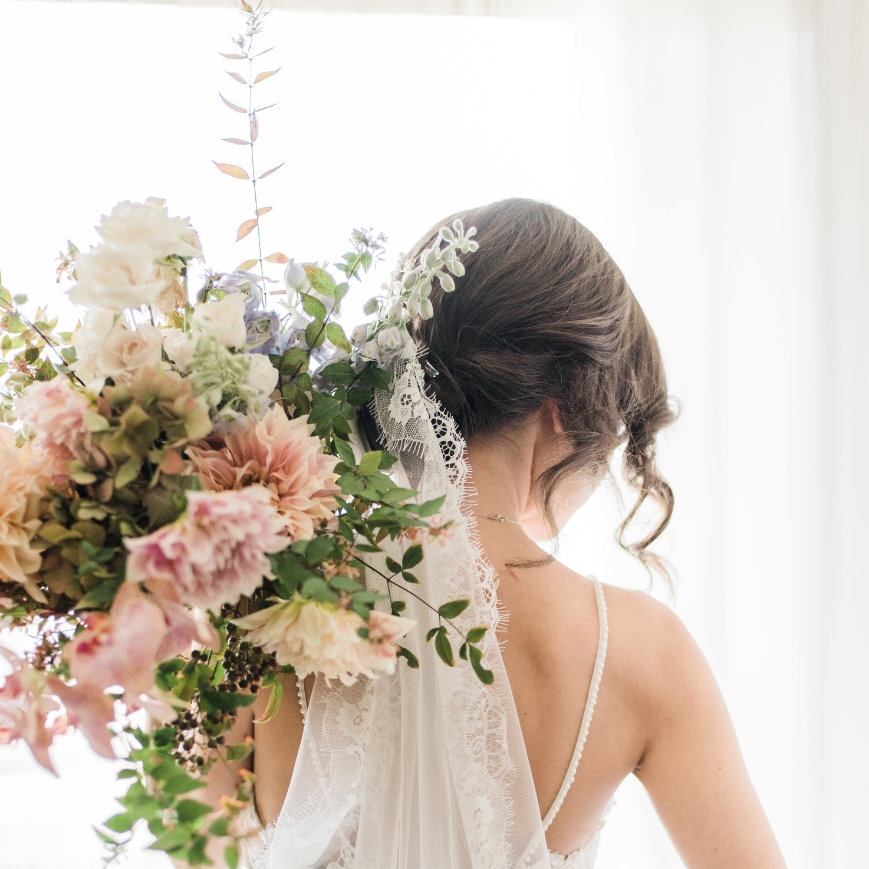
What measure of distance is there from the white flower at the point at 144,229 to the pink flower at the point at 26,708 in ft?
0.99

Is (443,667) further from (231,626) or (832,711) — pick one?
(832,711)

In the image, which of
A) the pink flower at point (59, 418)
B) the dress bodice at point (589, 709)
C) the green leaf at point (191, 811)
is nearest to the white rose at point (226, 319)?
the pink flower at point (59, 418)

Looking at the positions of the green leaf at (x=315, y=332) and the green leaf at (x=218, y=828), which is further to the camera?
the green leaf at (x=315, y=332)

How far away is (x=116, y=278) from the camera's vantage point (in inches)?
21.0

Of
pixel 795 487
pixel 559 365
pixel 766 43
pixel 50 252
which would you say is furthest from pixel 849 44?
pixel 50 252

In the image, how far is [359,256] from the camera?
2.42 feet

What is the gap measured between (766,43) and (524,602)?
1.97m

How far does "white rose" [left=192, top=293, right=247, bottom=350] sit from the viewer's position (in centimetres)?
57

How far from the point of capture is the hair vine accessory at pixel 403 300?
0.68 metres

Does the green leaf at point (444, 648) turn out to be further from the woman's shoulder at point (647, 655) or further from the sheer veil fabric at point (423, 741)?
the woman's shoulder at point (647, 655)

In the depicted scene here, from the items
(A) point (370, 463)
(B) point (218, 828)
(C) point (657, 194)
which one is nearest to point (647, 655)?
(A) point (370, 463)

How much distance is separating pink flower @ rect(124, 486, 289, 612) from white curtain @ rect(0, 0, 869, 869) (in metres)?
1.39

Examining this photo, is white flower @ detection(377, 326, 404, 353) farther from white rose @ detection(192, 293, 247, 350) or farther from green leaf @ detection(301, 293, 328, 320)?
white rose @ detection(192, 293, 247, 350)

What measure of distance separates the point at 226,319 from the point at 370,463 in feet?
0.54
